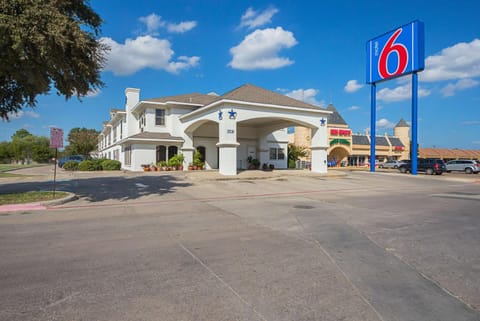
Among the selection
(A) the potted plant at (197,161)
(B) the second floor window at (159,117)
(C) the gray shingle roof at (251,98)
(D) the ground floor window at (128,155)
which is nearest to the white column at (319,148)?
(C) the gray shingle roof at (251,98)

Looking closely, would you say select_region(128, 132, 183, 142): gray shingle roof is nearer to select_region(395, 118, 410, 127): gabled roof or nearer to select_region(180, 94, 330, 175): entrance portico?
select_region(180, 94, 330, 175): entrance portico

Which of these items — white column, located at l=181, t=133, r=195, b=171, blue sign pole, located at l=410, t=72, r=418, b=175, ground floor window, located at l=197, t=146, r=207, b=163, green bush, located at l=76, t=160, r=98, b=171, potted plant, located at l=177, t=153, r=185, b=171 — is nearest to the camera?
green bush, located at l=76, t=160, r=98, b=171

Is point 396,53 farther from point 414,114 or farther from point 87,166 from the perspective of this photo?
point 87,166

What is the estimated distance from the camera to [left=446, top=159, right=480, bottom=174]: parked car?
37.1m

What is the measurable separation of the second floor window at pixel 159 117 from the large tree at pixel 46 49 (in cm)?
1693

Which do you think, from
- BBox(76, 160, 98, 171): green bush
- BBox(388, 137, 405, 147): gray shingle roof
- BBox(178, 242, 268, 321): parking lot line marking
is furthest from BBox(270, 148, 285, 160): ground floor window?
BBox(388, 137, 405, 147): gray shingle roof

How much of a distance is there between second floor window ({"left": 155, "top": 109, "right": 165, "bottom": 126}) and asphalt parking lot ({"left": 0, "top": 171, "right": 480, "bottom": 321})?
21818 mm

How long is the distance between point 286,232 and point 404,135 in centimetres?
6966

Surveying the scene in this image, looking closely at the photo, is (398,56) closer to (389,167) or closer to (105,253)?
(389,167)

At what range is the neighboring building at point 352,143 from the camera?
174ft

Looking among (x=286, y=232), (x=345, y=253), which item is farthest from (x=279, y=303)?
(x=286, y=232)

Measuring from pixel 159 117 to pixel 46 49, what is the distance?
21.0 m

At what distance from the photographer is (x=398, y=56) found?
29688 mm

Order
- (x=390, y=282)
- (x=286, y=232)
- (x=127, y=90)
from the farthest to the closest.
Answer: (x=127, y=90) → (x=286, y=232) → (x=390, y=282)
